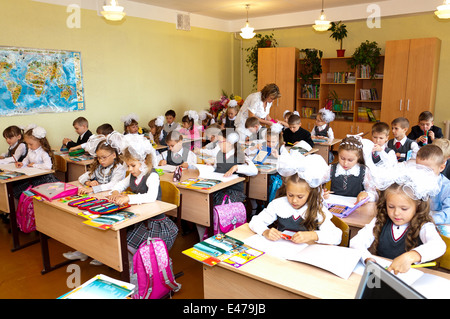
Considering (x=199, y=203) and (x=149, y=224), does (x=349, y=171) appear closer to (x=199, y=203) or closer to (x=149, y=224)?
(x=199, y=203)

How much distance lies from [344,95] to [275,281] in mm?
7171

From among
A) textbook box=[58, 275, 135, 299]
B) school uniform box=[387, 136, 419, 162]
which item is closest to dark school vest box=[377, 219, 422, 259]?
textbook box=[58, 275, 135, 299]

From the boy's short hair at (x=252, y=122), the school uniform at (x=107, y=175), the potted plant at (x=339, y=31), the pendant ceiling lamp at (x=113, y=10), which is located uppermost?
the potted plant at (x=339, y=31)

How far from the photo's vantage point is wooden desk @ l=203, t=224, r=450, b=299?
1.40m

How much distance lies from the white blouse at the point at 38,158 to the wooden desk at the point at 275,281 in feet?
9.42

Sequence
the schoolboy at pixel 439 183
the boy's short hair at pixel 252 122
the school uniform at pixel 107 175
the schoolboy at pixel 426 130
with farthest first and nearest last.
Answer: the boy's short hair at pixel 252 122
the schoolboy at pixel 426 130
the school uniform at pixel 107 175
the schoolboy at pixel 439 183

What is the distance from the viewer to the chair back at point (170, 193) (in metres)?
2.83

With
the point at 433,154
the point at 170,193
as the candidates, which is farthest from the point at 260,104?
the point at 433,154

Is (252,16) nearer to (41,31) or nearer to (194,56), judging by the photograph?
(194,56)

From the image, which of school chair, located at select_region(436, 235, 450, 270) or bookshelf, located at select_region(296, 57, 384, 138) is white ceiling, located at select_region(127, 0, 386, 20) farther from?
school chair, located at select_region(436, 235, 450, 270)

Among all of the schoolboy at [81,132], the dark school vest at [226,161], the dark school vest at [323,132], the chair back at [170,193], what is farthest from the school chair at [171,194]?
the dark school vest at [323,132]

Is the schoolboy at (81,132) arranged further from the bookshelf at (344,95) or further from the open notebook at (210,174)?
the bookshelf at (344,95)

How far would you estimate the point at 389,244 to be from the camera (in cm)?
185
